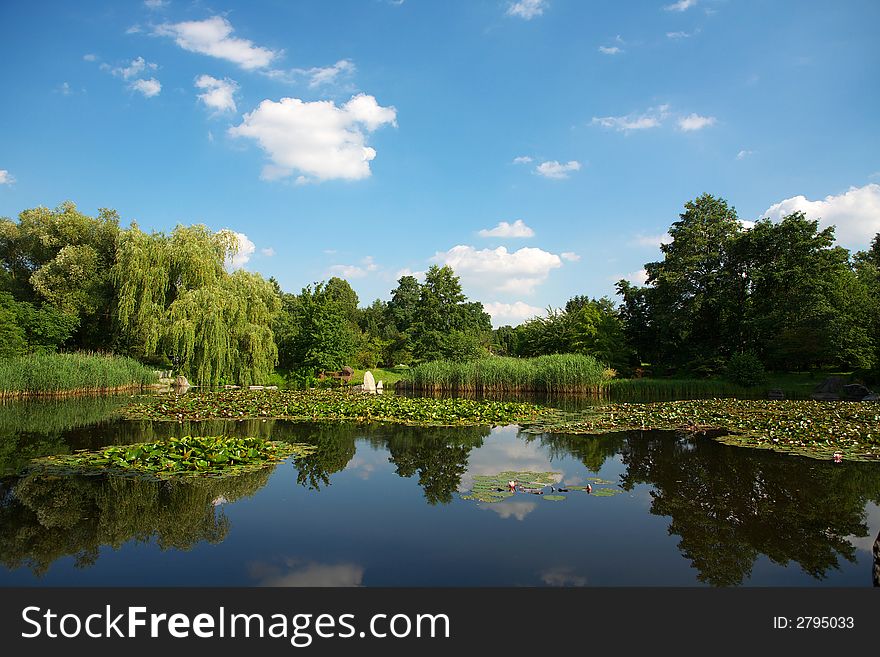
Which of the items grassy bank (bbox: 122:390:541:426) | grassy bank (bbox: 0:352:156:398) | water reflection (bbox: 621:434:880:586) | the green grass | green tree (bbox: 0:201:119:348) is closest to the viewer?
water reflection (bbox: 621:434:880:586)

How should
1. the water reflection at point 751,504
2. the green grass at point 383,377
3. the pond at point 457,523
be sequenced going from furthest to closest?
the green grass at point 383,377 → the water reflection at point 751,504 → the pond at point 457,523

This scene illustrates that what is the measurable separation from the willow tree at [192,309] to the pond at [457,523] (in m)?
12.4

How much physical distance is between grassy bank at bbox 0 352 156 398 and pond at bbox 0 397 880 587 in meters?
12.4

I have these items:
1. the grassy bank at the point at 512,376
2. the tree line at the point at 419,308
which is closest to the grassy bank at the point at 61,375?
the tree line at the point at 419,308

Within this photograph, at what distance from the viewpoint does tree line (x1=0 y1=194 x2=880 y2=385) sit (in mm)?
23078

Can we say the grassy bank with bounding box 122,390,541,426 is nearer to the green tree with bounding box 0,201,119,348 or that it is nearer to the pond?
the pond

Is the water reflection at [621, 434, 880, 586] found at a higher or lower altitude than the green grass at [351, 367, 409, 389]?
lower

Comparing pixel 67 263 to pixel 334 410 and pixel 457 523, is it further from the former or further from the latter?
pixel 457 523

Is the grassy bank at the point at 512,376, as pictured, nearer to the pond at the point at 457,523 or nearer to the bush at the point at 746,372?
the bush at the point at 746,372

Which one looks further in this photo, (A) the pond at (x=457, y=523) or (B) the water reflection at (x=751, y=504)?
(B) the water reflection at (x=751, y=504)

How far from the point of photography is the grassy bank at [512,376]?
2438 cm

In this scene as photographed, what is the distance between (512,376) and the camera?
2523cm

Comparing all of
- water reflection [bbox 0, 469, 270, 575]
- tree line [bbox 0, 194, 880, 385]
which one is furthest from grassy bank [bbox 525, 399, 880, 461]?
tree line [bbox 0, 194, 880, 385]

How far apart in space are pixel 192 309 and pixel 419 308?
17784 mm
